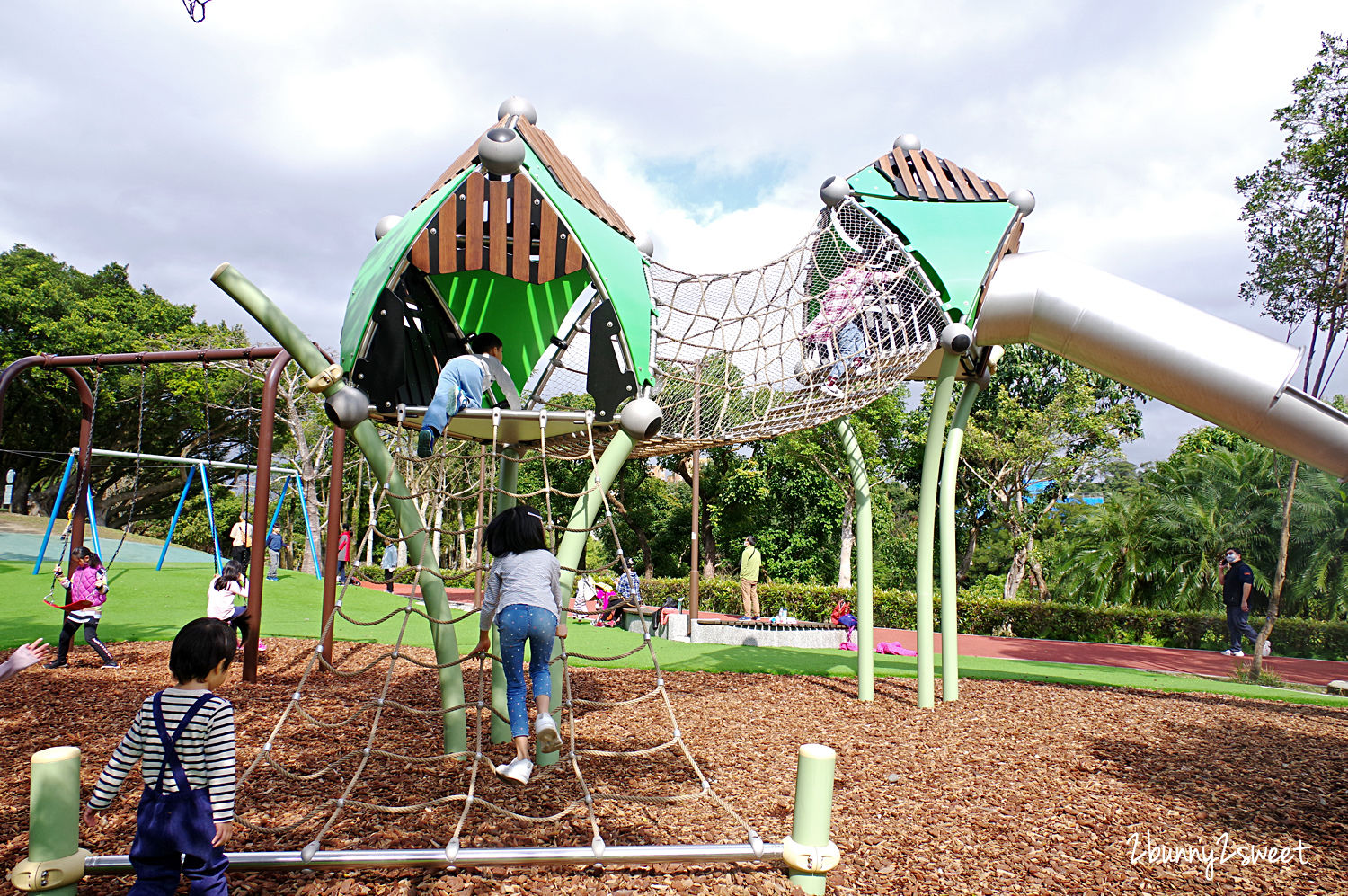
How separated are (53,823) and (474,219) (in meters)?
3.29

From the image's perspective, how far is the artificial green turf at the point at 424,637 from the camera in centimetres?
898

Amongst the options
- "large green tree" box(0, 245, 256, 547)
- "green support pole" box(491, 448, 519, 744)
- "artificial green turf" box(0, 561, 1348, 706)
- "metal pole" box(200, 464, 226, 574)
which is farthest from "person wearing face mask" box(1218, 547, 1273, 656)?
"large green tree" box(0, 245, 256, 547)

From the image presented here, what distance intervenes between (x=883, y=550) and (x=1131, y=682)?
22.5 meters

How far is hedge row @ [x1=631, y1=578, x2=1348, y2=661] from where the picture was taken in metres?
16.7

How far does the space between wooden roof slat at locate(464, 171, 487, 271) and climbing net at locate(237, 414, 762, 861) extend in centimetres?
110

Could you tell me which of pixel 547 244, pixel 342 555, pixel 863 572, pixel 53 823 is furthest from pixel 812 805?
pixel 342 555

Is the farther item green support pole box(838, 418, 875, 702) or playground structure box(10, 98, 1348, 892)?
green support pole box(838, 418, 875, 702)

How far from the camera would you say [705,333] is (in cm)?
661

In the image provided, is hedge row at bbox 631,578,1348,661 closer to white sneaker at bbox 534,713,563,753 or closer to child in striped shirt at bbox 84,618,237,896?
white sneaker at bbox 534,713,563,753

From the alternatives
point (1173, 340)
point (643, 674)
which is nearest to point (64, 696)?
point (643, 674)

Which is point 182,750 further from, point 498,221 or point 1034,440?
point 1034,440

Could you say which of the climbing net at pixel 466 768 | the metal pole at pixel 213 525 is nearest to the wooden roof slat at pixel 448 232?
the climbing net at pixel 466 768

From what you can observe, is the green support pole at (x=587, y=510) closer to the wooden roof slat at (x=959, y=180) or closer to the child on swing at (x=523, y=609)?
the child on swing at (x=523, y=609)

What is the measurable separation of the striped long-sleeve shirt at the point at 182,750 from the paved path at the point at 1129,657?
11715 mm
